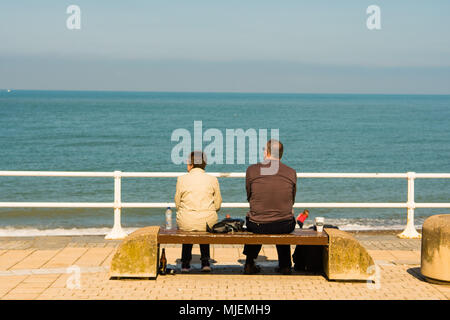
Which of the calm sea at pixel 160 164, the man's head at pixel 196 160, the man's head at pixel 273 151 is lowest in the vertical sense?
the calm sea at pixel 160 164

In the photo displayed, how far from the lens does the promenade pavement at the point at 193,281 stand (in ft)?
21.9

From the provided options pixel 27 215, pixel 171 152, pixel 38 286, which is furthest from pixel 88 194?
pixel 171 152

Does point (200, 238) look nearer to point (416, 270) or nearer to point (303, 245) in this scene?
point (303, 245)

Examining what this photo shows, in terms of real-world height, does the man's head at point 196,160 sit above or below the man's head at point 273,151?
below

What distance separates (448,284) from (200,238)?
272 cm

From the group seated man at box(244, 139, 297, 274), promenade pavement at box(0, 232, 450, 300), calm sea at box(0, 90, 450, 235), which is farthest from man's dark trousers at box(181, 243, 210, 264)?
calm sea at box(0, 90, 450, 235)

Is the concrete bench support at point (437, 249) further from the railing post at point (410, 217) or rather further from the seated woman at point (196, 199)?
the railing post at point (410, 217)

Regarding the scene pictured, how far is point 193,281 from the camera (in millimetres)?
7254

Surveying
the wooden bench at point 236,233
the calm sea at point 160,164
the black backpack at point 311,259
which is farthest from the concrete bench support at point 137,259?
the calm sea at point 160,164

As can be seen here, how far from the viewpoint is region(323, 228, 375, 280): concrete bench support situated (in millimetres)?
7223

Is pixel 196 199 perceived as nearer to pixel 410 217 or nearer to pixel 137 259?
pixel 137 259

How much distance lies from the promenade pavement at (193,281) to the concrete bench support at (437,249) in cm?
15

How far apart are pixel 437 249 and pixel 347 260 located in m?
0.96

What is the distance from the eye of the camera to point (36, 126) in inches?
3004
